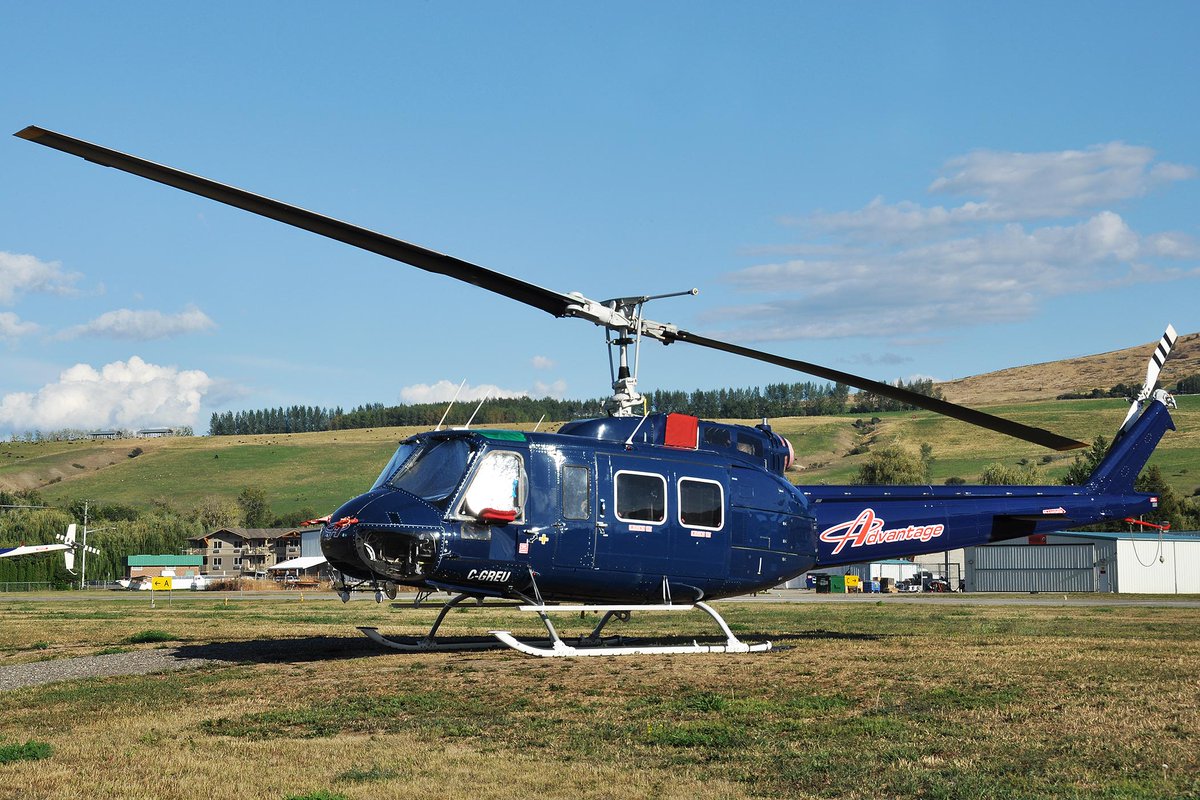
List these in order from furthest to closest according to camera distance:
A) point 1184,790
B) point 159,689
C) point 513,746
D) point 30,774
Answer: point 159,689 < point 513,746 < point 30,774 < point 1184,790

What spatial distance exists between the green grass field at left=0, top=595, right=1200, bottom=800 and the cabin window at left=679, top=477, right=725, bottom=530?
2.31 meters

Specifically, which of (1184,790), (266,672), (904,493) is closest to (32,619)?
(266,672)

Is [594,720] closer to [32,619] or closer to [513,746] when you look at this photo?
[513,746]

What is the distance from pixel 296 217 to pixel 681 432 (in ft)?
26.9

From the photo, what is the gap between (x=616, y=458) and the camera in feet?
57.4

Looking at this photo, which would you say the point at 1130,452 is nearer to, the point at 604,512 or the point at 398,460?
the point at 604,512

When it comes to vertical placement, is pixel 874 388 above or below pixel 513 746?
above

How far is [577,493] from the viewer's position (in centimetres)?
1708

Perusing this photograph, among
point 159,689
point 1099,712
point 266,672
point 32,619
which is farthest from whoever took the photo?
point 32,619

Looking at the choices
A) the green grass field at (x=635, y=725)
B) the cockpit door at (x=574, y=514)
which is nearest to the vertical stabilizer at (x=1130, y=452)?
the green grass field at (x=635, y=725)

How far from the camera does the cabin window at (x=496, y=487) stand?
53.3ft

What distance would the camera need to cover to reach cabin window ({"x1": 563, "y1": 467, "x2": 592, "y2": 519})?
17.0 metres

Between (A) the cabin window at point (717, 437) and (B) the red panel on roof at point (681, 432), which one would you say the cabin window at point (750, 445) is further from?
(B) the red panel on roof at point (681, 432)

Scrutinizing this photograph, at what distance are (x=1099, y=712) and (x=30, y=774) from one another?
978 cm
